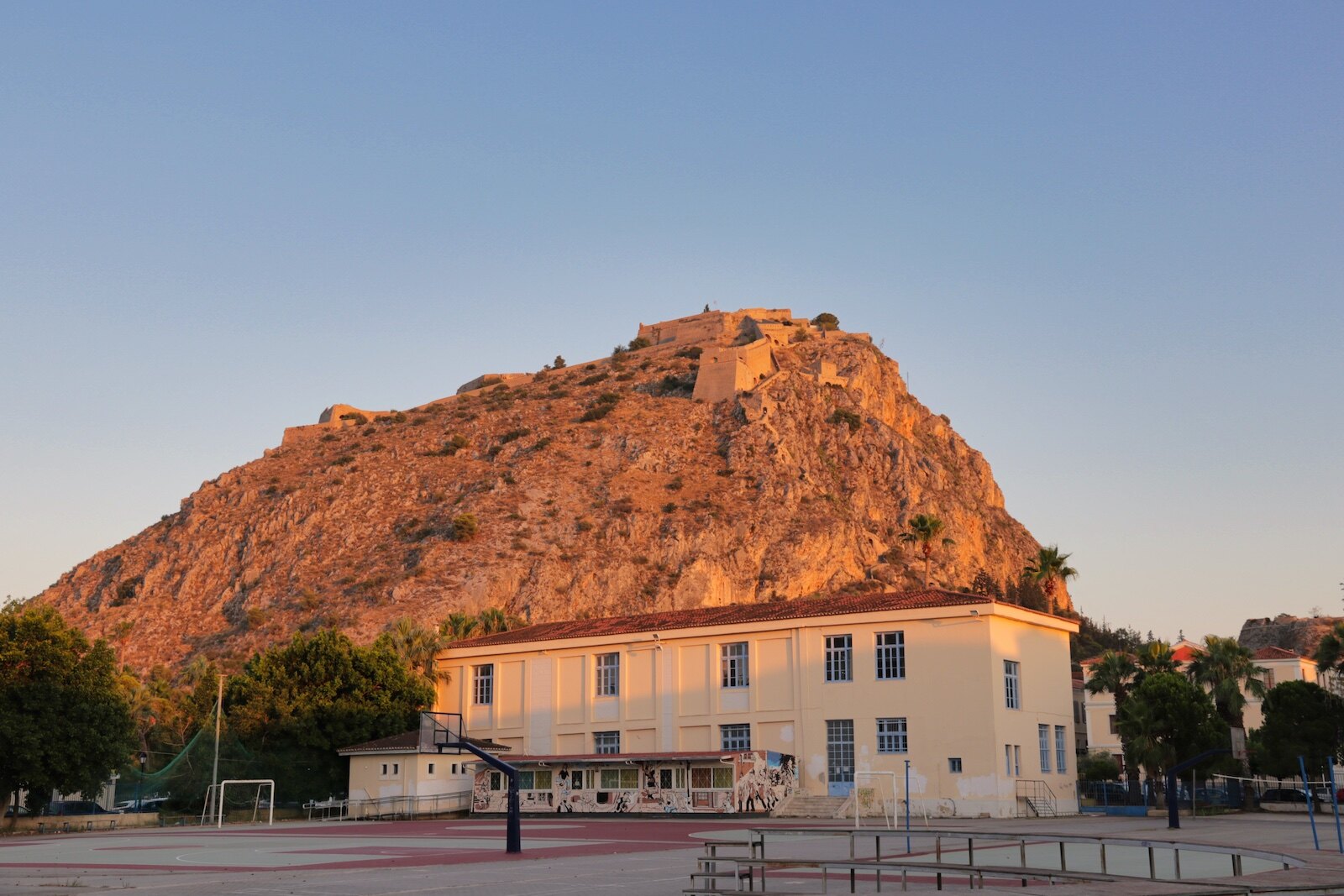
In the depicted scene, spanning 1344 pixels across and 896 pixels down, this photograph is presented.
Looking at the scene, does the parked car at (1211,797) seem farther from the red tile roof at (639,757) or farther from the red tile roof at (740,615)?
the red tile roof at (639,757)

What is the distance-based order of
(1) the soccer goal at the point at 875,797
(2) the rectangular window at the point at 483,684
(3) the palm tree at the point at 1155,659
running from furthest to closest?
(2) the rectangular window at the point at 483,684
(3) the palm tree at the point at 1155,659
(1) the soccer goal at the point at 875,797

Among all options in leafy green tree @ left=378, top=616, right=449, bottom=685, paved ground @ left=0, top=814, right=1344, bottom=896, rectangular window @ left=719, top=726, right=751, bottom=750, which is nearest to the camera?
paved ground @ left=0, top=814, right=1344, bottom=896

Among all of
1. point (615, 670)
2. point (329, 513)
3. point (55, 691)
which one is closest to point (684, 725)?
point (615, 670)

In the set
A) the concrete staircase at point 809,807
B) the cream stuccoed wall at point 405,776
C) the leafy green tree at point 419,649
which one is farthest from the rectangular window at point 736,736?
the leafy green tree at point 419,649

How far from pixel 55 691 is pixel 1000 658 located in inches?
1383

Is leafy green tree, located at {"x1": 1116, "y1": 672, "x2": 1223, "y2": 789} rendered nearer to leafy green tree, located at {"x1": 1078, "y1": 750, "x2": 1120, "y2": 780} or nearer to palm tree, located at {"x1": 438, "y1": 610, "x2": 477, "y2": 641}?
leafy green tree, located at {"x1": 1078, "y1": 750, "x2": 1120, "y2": 780}

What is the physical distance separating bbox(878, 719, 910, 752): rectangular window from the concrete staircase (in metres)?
2.72

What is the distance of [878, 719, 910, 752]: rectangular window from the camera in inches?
2023

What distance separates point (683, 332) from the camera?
174 meters

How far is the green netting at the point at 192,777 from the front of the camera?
2148 inches

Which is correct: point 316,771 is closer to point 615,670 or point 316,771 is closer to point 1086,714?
point 615,670

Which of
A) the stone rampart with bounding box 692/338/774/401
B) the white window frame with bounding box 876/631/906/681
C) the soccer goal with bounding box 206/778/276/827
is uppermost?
the stone rampart with bounding box 692/338/774/401

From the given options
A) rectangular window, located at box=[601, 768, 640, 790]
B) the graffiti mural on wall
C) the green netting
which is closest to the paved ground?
the graffiti mural on wall

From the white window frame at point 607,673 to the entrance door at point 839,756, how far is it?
11239 millimetres
